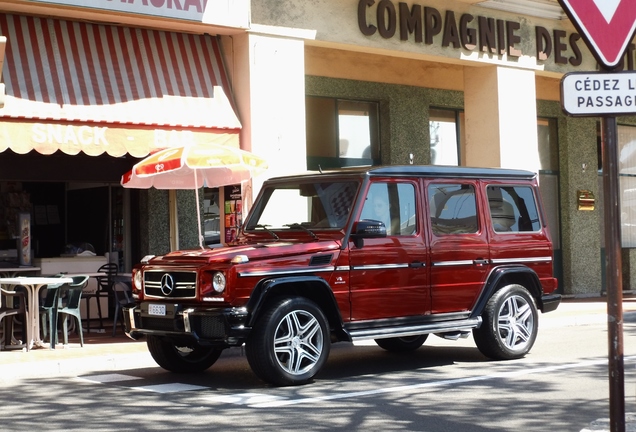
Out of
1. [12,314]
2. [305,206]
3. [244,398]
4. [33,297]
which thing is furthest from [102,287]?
[244,398]

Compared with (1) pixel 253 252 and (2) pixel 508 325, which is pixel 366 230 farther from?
(2) pixel 508 325

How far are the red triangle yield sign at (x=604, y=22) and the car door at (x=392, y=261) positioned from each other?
4576 mm

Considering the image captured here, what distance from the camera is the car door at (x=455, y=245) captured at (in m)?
10.3

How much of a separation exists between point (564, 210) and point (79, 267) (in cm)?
1063

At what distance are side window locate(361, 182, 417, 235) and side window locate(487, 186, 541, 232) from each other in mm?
1219

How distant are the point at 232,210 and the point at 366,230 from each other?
5.45m

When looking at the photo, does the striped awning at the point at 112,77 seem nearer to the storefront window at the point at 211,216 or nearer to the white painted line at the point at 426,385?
the storefront window at the point at 211,216

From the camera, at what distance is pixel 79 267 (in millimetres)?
15602

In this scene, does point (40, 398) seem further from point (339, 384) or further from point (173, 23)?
point (173, 23)

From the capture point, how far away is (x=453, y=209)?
1059 cm

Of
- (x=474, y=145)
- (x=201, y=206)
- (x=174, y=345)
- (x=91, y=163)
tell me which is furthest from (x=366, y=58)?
(x=174, y=345)

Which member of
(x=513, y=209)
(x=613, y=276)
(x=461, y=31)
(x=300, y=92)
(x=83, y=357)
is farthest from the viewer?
(x=461, y=31)

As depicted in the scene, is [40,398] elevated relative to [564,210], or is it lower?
lower

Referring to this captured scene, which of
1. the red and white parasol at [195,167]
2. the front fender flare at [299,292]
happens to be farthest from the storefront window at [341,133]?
the front fender flare at [299,292]
